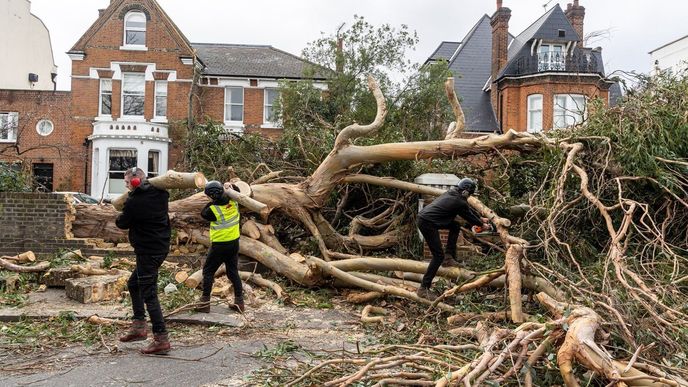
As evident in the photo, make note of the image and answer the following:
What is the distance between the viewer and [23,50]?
2966cm


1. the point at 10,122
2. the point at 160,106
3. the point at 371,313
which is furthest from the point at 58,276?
the point at 10,122

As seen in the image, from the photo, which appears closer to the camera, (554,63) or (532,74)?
(532,74)

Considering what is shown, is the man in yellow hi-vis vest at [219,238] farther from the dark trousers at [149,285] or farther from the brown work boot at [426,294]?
the brown work boot at [426,294]

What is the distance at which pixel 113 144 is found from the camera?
23.6 m

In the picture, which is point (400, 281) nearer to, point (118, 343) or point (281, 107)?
point (118, 343)

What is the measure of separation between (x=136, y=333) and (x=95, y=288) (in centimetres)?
194

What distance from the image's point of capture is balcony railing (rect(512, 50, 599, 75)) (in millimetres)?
23516

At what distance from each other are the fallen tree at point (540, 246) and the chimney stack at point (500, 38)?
56.9 feet

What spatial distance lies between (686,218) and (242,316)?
5615mm

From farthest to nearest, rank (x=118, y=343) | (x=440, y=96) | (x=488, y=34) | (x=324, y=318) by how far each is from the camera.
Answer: (x=488, y=34) → (x=440, y=96) → (x=324, y=318) → (x=118, y=343)

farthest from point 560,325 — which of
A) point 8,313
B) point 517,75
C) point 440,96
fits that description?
point 517,75

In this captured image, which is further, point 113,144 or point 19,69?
point 19,69

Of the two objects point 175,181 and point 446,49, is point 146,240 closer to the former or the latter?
point 175,181

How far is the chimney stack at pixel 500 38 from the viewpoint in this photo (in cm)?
2477
